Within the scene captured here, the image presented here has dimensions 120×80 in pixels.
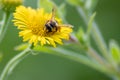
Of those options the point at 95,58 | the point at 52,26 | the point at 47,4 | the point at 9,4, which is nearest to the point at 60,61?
the point at 95,58

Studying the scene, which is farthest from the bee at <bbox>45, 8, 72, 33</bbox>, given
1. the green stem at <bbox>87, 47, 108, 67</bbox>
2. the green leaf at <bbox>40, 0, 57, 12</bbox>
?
the green stem at <bbox>87, 47, 108, 67</bbox>

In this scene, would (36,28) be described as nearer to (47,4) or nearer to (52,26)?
(52,26)

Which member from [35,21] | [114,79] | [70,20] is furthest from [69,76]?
[35,21]

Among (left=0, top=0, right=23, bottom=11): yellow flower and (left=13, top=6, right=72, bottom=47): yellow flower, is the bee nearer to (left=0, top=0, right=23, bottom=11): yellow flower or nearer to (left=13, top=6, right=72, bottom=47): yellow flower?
(left=13, top=6, right=72, bottom=47): yellow flower

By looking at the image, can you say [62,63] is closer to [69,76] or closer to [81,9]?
[69,76]

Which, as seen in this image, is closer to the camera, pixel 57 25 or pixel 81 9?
pixel 57 25

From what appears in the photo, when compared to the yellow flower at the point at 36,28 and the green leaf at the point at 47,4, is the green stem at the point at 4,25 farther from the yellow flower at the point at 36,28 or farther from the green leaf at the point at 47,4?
the green leaf at the point at 47,4

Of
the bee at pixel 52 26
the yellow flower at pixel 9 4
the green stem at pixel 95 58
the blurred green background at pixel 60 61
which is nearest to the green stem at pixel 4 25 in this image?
the yellow flower at pixel 9 4
